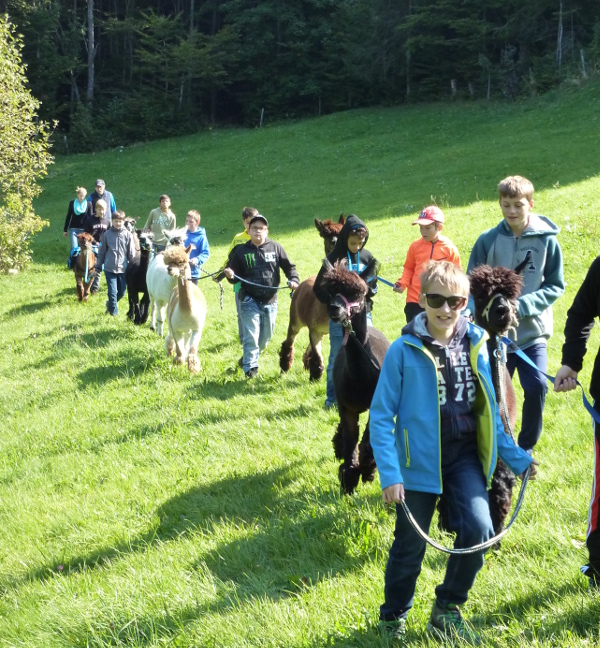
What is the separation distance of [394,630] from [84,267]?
44.1 ft

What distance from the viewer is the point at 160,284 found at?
11.4 m

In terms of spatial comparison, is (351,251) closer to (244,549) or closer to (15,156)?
(244,549)

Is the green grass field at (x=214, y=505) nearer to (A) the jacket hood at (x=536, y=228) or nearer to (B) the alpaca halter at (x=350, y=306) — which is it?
(B) the alpaca halter at (x=350, y=306)

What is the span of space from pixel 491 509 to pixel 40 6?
173 ft

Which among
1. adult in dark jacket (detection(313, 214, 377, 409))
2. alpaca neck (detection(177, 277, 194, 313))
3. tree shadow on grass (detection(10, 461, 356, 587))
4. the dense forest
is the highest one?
the dense forest

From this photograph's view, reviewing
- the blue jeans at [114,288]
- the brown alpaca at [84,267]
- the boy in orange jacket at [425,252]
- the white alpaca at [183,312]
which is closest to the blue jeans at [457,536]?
the boy in orange jacket at [425,252]

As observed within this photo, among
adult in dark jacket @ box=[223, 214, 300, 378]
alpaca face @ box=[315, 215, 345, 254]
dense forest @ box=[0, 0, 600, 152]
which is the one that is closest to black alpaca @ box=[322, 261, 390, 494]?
alpaca face @ box=[315, 215, 345, 254]

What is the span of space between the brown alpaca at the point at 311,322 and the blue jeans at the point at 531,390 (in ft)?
11.1

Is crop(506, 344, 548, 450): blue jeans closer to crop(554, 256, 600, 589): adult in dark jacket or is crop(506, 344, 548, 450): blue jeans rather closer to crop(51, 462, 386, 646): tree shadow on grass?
crop(554, 256, 600, 589): adult in dark jacket

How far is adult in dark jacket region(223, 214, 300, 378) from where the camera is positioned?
345 inches

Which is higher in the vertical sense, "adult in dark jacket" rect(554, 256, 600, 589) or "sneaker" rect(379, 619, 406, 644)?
"adult in dark jacket" rect(554, 256, 600, 589)

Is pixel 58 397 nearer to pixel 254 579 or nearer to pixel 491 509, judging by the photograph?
pixel 254 579

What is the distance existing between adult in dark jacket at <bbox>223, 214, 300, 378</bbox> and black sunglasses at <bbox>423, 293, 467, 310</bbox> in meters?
5.33

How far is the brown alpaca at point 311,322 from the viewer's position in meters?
8.37
